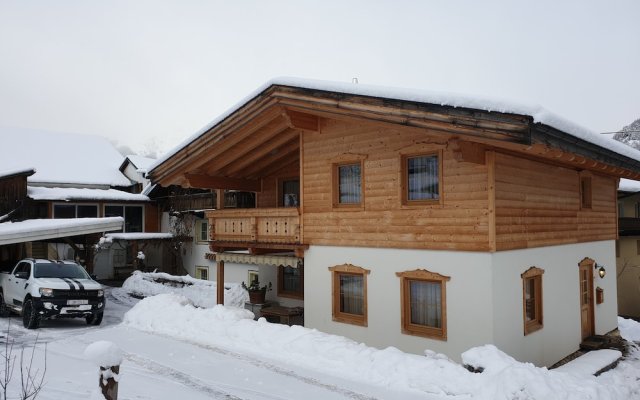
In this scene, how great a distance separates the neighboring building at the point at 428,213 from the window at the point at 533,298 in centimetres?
4

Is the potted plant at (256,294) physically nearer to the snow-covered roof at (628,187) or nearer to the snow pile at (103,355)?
the snow pile at (103,355)

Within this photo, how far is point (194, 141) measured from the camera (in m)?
14.1

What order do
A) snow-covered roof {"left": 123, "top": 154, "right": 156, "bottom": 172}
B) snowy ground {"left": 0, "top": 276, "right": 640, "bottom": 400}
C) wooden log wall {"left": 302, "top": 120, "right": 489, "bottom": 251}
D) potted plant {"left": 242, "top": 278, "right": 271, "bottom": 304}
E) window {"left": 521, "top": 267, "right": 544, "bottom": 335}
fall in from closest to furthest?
snowy ground {"left": 0, "top": 276, "right": 640, "bottom": 400}
wooden log wall {"left": 302, "top": 120, "right": 489, "bottom": 251}
window {"left": 521, "top": 267, "right": 544, "bottom": 335}
potted plant {"left": 242, "top": 278, "right": 271, "bottom": 304}
snow-covered roof {"left": 123, "top": 154, "right": 156, "bottom": 172}

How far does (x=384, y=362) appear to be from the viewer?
29.7ft

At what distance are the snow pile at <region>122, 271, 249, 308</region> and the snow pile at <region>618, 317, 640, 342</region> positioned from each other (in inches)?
544

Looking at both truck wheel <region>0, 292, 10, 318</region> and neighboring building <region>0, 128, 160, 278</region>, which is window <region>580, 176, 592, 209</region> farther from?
neighboring building <region>0, 128, 160, 278</region>

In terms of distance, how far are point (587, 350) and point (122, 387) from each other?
11.8m

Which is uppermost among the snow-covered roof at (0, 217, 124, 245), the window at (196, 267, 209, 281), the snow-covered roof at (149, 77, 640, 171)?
the snow-covered roof at (149, 77, 640, 171)

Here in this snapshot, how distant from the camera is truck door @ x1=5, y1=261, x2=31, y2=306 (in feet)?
46.7

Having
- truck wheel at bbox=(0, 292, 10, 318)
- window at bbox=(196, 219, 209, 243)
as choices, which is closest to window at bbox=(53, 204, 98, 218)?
window at bbox=(196, 219, 209, 243)

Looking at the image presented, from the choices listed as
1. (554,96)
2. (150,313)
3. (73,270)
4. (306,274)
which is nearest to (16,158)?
(73,270)

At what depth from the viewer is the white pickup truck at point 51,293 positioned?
43.9ft

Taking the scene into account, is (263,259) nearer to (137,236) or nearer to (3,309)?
(3,309)

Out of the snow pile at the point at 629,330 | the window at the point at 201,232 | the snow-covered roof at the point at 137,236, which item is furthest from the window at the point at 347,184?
the snow-covered roof at the point at 137,236
